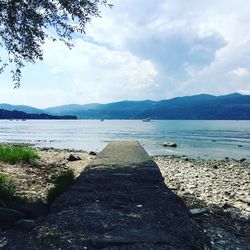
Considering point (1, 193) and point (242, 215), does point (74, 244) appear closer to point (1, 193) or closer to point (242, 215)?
point (1, 193)

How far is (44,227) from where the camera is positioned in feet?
25.5

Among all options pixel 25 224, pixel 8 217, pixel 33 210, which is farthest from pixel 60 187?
pixel 25 224

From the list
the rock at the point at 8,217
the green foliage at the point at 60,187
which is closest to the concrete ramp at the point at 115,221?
the green foliage at the point at 60,187

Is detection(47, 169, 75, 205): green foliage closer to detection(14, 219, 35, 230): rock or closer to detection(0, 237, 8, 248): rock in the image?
detection(14, 219, 35, 230): rock

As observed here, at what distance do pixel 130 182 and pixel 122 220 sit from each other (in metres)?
5.23

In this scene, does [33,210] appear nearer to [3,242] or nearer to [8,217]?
[8,217]

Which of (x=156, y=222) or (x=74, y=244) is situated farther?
(x=156, y=222)

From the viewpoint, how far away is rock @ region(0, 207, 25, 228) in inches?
324

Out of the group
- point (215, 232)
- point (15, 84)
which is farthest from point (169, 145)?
point (215, 232)

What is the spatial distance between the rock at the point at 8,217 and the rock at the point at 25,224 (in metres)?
0.28

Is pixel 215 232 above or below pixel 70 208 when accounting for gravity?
below

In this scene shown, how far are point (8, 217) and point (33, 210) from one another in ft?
3.00

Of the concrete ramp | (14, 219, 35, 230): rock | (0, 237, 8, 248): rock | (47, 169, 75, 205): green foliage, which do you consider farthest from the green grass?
(0, 237, 8, 248): rock

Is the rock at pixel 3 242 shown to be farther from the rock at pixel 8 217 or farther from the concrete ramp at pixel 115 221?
the rock at pixel 8 217
